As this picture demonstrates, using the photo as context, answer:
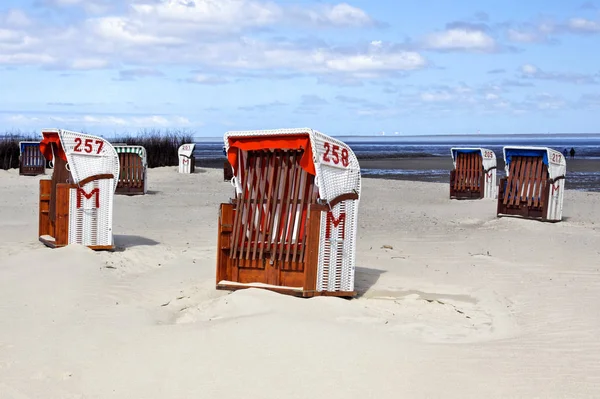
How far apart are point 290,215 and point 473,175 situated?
15999 millimetres

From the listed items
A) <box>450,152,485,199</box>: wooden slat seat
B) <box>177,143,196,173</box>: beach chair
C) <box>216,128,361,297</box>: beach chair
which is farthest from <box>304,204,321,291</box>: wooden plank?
<box>177,143,196,173</box>: beach chair

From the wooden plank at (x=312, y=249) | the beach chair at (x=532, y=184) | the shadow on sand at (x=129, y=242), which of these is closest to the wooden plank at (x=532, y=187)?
the beach chair at (x=532, y=184)

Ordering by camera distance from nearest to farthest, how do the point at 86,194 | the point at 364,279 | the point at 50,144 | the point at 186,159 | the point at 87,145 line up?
the point at 364,279, the point at 86,194, the point at 87,145, the point at 50,144, the point at 186,159

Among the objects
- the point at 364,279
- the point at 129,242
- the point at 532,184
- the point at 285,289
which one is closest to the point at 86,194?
the point at 129,242

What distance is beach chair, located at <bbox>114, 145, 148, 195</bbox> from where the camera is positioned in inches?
939

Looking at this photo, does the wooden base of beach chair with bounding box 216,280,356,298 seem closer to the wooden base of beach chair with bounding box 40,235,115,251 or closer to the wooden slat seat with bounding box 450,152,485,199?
the wooden base of beach chair with bounding box 40,235,115,251

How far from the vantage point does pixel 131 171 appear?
2394cm

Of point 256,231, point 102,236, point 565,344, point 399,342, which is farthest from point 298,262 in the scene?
point 102,236

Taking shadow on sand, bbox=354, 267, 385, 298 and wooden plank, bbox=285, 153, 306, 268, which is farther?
shadow on sand, bbox=354, 267, 385, 298

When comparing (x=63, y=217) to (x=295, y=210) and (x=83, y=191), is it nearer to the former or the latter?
(x=83, y=191)

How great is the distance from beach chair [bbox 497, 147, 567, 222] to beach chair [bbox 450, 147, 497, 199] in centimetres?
582

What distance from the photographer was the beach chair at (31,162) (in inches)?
1267

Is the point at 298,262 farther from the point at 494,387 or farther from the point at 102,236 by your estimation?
the point at 102,236

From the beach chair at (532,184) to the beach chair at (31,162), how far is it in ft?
65.3
